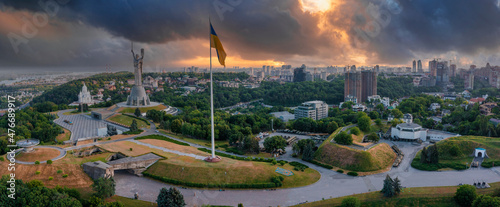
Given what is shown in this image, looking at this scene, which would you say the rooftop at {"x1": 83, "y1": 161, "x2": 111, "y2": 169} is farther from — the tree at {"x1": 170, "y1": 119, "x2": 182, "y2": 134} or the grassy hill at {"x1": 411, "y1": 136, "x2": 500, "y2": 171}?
the grassy hill at {"x1": 411, "y1": 136, "x2": 500, "y2": 171}

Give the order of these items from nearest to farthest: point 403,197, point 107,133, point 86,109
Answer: point 403,197, point 107,133, point 86,109

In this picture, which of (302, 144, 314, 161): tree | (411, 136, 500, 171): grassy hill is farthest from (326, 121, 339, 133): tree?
(302, 144, 314, 161): tree

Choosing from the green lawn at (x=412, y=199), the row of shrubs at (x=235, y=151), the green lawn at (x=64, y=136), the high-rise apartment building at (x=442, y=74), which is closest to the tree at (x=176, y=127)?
the row of shrubs at (x=235, y=151)

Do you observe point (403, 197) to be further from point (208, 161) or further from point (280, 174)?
point (208, 161)

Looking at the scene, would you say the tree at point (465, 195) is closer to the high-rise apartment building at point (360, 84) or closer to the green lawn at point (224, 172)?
the green lawn at point (224, 172)

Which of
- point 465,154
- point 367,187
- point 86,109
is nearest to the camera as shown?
point 367,187

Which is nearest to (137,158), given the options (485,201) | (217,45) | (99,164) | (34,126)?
(99,164)

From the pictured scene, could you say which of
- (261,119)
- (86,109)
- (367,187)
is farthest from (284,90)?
(367,187)

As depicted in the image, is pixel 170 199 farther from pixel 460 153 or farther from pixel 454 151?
pixel 460 153
